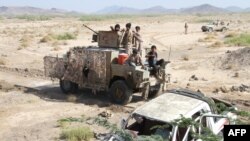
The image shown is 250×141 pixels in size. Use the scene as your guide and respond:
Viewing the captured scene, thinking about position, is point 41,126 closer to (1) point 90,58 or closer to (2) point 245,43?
(1) point 90,58

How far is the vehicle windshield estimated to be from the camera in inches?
333

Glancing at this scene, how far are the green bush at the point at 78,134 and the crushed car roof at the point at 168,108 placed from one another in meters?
2.98

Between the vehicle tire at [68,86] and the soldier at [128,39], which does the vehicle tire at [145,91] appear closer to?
the soldier at [128,39]

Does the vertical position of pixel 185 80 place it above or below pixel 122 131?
below

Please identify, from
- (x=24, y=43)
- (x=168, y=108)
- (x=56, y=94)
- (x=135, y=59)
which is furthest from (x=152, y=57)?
(x=24, y=43)

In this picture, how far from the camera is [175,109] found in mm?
9117

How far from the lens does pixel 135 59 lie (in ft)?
50.2

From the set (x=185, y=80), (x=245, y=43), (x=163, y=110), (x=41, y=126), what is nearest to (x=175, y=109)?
(x=163, y=110)

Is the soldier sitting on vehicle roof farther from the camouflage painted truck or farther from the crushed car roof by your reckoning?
the crushed car roof

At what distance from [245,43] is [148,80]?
23.3m

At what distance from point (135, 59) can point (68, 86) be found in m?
3.74

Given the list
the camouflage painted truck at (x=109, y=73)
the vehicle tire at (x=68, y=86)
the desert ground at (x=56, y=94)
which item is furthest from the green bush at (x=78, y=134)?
the vehicle tire at (x=68, y=86)

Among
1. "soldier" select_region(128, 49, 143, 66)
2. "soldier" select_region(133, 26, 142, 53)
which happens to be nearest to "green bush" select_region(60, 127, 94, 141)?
"soldier" select_region(128, 49, 143, 66)

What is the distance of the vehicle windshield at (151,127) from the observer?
27.8 ft
